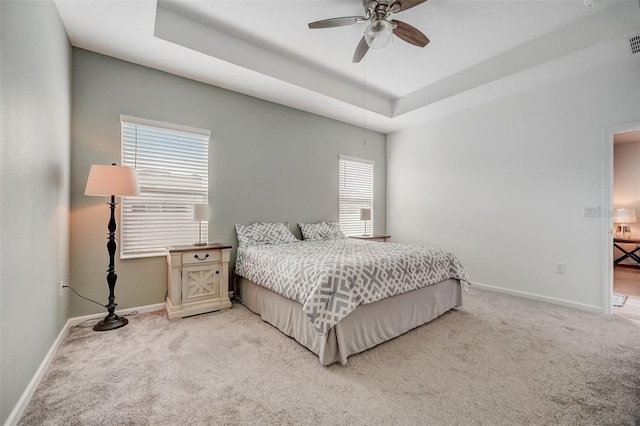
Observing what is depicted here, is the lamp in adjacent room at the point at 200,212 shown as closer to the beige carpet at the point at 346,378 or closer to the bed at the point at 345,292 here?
the bed at the point at 345,292

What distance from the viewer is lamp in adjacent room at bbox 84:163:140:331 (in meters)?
2.48

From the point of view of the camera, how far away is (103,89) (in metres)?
2.94

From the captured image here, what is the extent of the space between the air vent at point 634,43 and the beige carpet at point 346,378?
2778 millimetres

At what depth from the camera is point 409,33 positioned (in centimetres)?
253

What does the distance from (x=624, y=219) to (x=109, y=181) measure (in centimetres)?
818

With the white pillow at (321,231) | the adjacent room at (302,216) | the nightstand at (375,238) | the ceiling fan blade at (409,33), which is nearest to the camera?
the adjacent room at (302,216)

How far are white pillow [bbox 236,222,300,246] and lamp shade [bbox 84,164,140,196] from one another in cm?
140

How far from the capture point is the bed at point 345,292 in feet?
6.89

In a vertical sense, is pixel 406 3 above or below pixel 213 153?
above

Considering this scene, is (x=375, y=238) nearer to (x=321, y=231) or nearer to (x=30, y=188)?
(x=321, y=231)

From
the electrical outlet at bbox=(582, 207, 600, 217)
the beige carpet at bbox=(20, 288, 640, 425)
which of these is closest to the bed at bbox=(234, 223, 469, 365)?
the beige carpet at bbox=(20, 288, 640, 425)

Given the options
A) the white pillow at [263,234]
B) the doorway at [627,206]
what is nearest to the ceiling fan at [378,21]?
the white pillow at [263,234]

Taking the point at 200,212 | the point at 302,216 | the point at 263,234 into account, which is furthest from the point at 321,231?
the point at 200,212

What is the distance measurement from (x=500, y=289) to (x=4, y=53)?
539 cm
